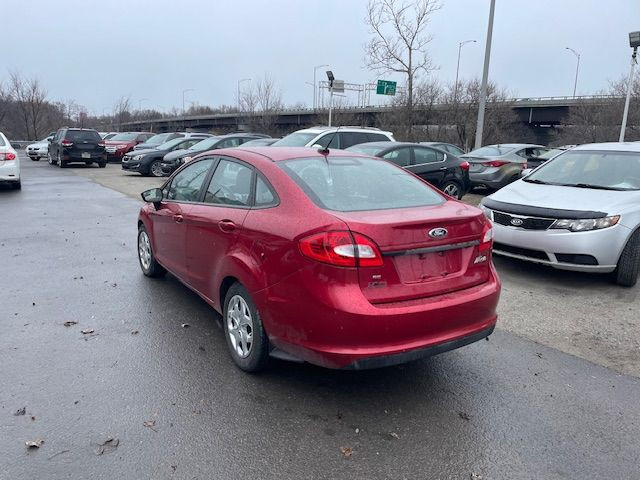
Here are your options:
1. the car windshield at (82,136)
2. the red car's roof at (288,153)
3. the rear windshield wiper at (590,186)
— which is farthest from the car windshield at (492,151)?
the car windshield at (82,136)

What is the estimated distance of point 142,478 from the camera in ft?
8.38

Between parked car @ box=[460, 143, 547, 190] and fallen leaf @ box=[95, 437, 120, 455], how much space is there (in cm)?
1224

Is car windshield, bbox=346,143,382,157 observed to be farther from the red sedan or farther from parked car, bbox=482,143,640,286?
the red sedan

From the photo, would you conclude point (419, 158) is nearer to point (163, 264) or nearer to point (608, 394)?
point (163, 264)

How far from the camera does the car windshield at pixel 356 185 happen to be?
3.47 metres

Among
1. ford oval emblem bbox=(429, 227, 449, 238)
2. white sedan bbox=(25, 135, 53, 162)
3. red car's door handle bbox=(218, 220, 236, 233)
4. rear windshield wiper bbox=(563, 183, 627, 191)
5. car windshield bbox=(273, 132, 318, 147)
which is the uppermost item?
car windshield bbox=(273, 132, 318, 147)

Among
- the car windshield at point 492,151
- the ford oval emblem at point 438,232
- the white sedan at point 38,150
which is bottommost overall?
the white sedan at point 38,150

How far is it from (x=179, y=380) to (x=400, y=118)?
32.3m

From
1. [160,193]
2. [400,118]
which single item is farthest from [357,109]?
[160,193]

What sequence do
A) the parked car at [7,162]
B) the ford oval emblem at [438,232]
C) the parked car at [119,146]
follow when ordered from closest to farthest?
the ford oval emblem at [438,232]
the parked car at [7,162]
the parked car at [119,146]

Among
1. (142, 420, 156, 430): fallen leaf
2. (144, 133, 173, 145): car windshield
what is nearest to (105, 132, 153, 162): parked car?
(144, 133, 173, 145): car windshield

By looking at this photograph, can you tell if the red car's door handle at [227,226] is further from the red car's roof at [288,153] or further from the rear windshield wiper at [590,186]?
the rear windshield wiper at [590,186]

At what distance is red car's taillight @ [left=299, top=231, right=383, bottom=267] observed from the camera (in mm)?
A: 2953

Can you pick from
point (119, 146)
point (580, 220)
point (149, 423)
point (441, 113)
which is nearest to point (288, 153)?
point (149, 423)
